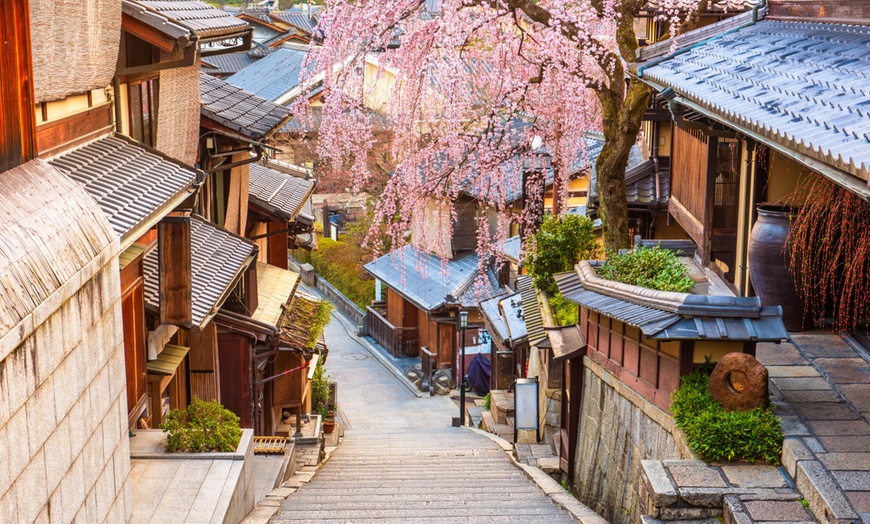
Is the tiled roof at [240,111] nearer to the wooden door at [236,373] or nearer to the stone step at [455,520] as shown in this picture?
the wooden door at [236,373]

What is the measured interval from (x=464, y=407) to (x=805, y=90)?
18.2 m

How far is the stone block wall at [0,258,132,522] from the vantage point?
4.64m

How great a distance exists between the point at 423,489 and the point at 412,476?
77.4 inches

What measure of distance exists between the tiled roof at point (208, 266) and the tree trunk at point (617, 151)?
5.51 m

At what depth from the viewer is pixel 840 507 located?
261 inches

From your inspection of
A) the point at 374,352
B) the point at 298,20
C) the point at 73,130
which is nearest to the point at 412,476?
the point at 73,130

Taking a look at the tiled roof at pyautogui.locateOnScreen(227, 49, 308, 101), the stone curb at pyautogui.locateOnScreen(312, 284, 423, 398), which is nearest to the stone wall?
the stone curb at pyautogui.locateOnScreen(312, 284, 423, 398)

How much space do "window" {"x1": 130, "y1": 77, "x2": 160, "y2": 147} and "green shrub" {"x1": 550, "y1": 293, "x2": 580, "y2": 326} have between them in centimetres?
676

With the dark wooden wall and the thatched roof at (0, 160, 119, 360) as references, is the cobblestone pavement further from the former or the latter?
the dark wooden wall

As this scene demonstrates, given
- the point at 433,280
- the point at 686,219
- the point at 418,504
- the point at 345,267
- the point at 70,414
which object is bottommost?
the point at 345,267

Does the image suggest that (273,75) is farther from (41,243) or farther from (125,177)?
(41,243)

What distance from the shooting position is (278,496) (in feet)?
40.6

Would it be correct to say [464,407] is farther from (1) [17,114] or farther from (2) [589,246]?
(1) [17,114]

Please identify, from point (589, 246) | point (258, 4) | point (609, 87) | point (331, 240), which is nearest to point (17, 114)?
point (609, 87)
